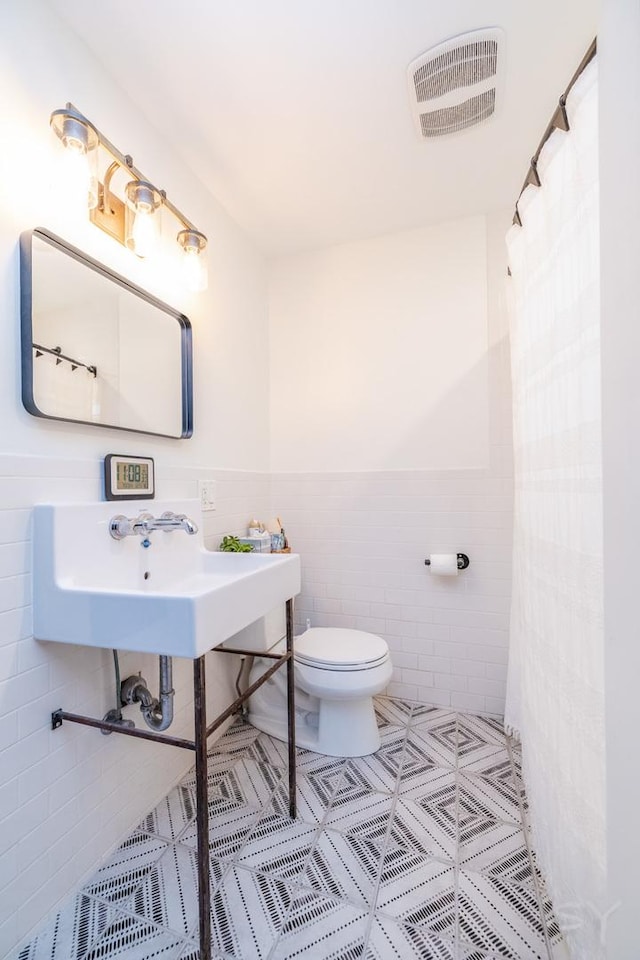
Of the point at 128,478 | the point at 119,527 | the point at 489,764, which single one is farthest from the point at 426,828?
the point at 128,478

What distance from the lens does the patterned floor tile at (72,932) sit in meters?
0.93

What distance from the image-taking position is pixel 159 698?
1218 mm

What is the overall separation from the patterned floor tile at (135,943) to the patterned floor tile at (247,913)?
99 mm

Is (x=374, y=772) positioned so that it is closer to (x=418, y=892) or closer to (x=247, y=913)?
(x=418, y=892)

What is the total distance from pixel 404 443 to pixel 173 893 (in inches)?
71.6

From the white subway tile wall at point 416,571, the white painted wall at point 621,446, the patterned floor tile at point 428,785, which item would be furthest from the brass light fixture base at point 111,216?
the patterned floor tile at point 428,785

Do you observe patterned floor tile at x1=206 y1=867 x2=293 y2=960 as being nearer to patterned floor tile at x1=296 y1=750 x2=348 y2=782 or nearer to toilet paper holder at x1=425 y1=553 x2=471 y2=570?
patterned floor tile at x1=296 y1=750 x2=348 y2=782

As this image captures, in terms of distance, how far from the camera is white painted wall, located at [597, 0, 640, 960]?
1.95 ft

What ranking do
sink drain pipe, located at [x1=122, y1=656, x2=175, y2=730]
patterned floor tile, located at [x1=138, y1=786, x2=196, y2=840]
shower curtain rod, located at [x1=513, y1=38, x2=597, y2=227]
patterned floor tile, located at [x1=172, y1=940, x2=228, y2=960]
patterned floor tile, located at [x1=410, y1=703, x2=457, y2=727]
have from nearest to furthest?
1. shower curtain rod, located at [x1=513, y1=38, x2=597, y2=227]
2. patterned floor tile, located at [x1=172, y1=940, x2=228, y2=960]
3. sink drain pipe, located at [x1=122, y1=656, x2=175, y2=730]
4. patterned floor tile, located at [x1=138, y1=786, x2=196, y2=840]
5. patterned floor tile, located at [x1=410, y1=703, x2=457, y2=727]

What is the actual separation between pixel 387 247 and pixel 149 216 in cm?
130

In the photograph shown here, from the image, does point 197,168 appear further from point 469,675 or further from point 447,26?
point 469,675

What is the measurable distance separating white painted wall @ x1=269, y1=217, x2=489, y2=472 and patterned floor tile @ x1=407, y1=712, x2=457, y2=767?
1186 millimetres

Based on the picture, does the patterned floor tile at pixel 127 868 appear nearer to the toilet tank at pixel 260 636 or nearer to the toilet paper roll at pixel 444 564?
the toilet tank at pixel 260 636

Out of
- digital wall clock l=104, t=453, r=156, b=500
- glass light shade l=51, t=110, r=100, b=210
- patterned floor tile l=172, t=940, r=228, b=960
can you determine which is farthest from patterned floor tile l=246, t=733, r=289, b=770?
glass light shade l=51, t=110, r=100, b=210
